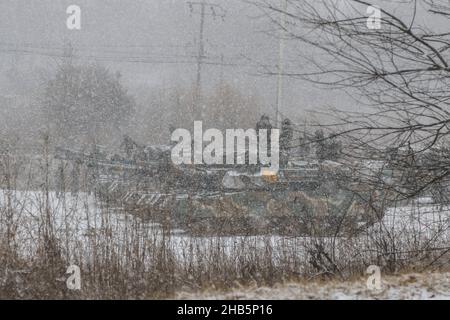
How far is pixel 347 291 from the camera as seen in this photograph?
488 cm

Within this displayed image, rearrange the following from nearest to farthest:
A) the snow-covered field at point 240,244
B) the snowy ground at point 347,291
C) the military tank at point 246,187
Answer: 1. the snowy ground at point 347,291
2. the snow-covered field at point 240,244
3. the military tank at point 246,187

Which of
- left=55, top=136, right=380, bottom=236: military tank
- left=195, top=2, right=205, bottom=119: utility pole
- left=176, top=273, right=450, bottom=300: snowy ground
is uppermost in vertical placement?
left=195, top=2, right=205, bottom=119: utility pole

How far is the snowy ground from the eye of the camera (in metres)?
4.61

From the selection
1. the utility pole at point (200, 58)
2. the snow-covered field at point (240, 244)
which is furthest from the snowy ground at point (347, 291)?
the utility pole at point (200, 58)

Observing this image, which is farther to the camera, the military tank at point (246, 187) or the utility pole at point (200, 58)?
the utility pole at point (200, 58)

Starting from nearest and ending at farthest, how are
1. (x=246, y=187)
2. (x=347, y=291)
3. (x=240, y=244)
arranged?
(x=347, y=291) < (x=240, y=244) < (x=246, y=187)

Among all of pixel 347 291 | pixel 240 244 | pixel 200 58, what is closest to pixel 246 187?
pixel 240 244

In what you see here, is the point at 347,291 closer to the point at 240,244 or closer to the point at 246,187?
the point at 240,244

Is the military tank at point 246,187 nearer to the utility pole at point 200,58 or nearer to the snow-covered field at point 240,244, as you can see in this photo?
the snow-covered field at point 240,244

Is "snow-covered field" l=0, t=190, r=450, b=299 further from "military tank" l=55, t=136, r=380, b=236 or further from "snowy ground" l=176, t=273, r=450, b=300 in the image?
"military tank" l=55, t=136, r=380, b=236

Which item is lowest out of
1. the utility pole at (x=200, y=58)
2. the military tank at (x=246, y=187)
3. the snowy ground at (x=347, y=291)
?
the snowy ground at (x=347, y=291)

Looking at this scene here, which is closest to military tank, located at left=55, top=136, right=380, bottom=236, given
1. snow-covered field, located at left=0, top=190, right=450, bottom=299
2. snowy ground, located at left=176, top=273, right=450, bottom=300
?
A: snow-covered field, located at left=0, top=190, right=450, bottom=299

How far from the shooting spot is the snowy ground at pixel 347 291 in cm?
461
